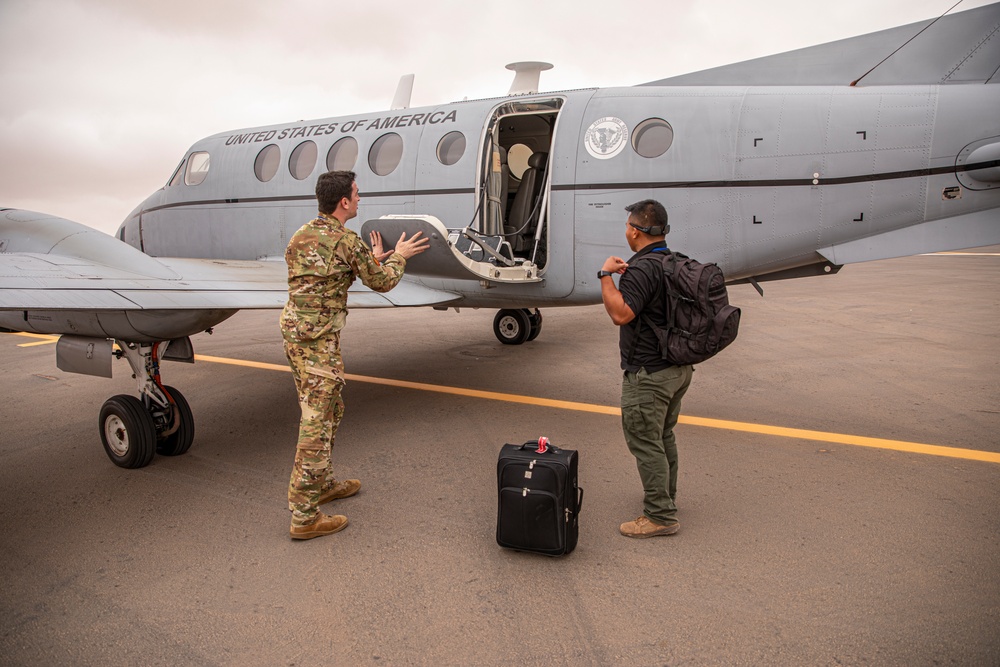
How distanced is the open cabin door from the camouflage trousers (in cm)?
153

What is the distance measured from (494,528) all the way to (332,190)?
238 cm

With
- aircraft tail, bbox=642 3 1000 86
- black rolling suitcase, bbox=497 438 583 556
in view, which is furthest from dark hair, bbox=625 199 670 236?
aircraft tail, bbox=642 3 1000 86

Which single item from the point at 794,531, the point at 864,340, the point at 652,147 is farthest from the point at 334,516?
the point at 864,340

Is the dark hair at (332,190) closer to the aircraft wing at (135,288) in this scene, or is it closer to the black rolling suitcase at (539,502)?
the aircraft wing at (135,288)

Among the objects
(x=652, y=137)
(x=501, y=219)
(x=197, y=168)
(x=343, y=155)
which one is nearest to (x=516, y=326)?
(x=501, y=219)

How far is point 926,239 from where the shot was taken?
542 cm

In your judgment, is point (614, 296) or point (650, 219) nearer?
point (614, 296)

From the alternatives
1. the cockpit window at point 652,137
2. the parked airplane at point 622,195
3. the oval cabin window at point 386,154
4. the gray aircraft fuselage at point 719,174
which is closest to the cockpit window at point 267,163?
the gray aircraft fuselage at point 719,174

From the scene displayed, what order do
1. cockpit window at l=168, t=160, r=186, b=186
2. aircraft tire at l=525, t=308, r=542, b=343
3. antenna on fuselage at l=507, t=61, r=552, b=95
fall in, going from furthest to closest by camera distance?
1. aircraft tire at l=525, t=308, r=542, b=343
2. cockpit window at l=168, t=160, r=186, b=186
3. antenna on fuselage at l=507, t=61, r=552, b=95

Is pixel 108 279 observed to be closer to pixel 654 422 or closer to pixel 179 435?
pixel 179 435

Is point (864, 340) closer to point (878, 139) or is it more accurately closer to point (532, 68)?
point (878, 139)

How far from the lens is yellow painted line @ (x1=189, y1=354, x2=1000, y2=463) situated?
17.2ft

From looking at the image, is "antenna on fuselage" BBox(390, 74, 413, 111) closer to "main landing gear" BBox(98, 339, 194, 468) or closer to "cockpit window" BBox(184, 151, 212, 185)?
"cockpit window" BBox(184, 151, 212, 185)

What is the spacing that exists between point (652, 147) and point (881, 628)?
4.54 meters
